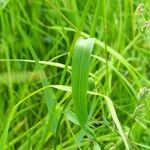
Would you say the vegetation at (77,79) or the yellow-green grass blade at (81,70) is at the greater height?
the yellow-green grass blade at (81,70)

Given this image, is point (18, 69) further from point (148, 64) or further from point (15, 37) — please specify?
point (148, 64)

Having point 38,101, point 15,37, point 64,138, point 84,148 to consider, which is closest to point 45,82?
point 84,148

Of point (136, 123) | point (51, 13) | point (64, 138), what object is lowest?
point (64, 138)

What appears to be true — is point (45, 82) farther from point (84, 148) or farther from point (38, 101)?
point (38, 101)

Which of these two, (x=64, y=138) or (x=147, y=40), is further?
(x=64, y=138)

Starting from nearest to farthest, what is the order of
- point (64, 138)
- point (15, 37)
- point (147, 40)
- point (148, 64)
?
1. point (147, 40)
2. point (64, 138)
3. point (148, 64)
4. point (15, 37)

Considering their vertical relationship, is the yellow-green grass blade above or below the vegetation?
above

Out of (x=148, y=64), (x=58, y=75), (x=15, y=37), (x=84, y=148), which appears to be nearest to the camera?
(x=84, y=148)

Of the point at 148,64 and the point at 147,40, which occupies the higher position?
the point at 147,40
